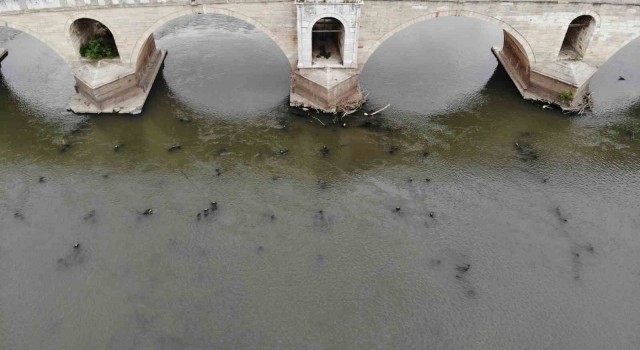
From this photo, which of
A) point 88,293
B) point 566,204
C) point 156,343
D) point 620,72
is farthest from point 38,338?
point 620,72

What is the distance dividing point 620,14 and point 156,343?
38.5m

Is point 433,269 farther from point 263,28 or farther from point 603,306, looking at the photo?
point 263,28

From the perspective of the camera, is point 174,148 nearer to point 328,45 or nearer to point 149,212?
point 149,212

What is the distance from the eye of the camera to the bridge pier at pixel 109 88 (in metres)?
35.2

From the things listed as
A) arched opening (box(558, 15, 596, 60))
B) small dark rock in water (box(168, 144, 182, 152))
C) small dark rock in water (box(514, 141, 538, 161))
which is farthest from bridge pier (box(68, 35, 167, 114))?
arched opening (box(558, 15, 596, 60))

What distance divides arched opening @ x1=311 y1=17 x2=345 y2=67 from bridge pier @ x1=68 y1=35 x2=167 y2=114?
47.4ft

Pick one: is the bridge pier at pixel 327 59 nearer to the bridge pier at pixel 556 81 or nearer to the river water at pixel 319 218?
the river water at pixel 319 218

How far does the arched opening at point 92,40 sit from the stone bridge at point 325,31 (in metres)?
0.12

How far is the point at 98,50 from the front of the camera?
3634 cm

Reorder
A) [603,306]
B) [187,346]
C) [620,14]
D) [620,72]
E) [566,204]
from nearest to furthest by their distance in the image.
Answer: [187,346], [603,306], [566,204], [620,14], [620,72]

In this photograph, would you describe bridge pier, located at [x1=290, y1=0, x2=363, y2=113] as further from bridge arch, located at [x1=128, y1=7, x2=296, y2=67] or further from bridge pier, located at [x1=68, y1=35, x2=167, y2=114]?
bridge pier, located at [x1=68, y1=35, x2=167, y2=114]

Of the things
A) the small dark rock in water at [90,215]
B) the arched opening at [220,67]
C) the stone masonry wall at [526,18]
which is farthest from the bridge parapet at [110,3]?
the small dark rock in water at [90,215]

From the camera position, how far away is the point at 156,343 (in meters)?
22.7

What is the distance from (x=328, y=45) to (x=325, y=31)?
170 inches
